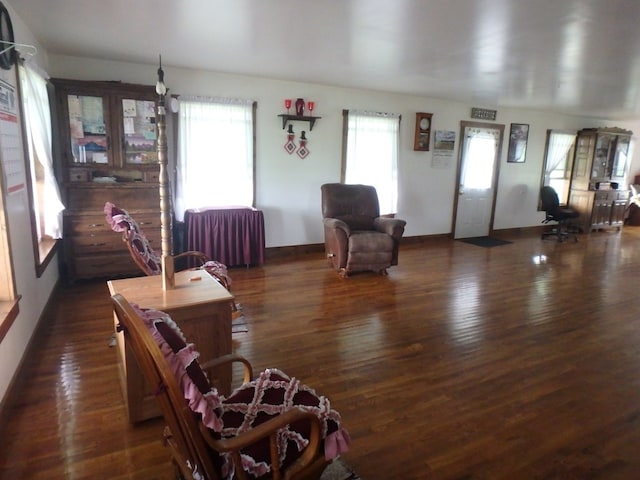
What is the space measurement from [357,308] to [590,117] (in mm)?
7322

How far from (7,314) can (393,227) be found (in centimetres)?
367

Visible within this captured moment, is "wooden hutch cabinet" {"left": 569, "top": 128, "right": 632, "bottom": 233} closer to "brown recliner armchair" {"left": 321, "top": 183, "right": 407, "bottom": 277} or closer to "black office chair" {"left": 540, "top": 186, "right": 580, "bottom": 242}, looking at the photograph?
"black office chair" {"left": 540, "top": 186, "right": 580, "bottom": 242}

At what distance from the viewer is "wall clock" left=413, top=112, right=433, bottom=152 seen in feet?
20.0

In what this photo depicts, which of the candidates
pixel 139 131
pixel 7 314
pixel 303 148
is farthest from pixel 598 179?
pixel 7 314

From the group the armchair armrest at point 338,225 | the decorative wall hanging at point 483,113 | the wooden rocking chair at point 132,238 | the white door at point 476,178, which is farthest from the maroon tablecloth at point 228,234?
the decorative wall hanging at point 483,113

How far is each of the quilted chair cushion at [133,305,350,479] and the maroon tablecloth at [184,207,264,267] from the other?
325cm

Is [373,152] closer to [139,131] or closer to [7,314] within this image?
[139,131]

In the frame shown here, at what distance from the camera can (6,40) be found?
2.47 metres

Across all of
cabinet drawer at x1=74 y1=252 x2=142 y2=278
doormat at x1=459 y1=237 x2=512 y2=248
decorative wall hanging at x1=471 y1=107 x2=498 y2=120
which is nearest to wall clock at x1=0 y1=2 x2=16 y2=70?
cabinet drawer at x1=74 y1=252 x2=142 y2=278

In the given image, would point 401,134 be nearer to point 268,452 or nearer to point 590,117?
point 590,117

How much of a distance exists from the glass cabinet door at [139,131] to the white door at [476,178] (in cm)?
A: 485

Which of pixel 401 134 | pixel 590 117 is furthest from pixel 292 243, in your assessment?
pixel 590 117

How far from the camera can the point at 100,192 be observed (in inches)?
160

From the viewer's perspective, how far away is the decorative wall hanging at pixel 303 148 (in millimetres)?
5316
